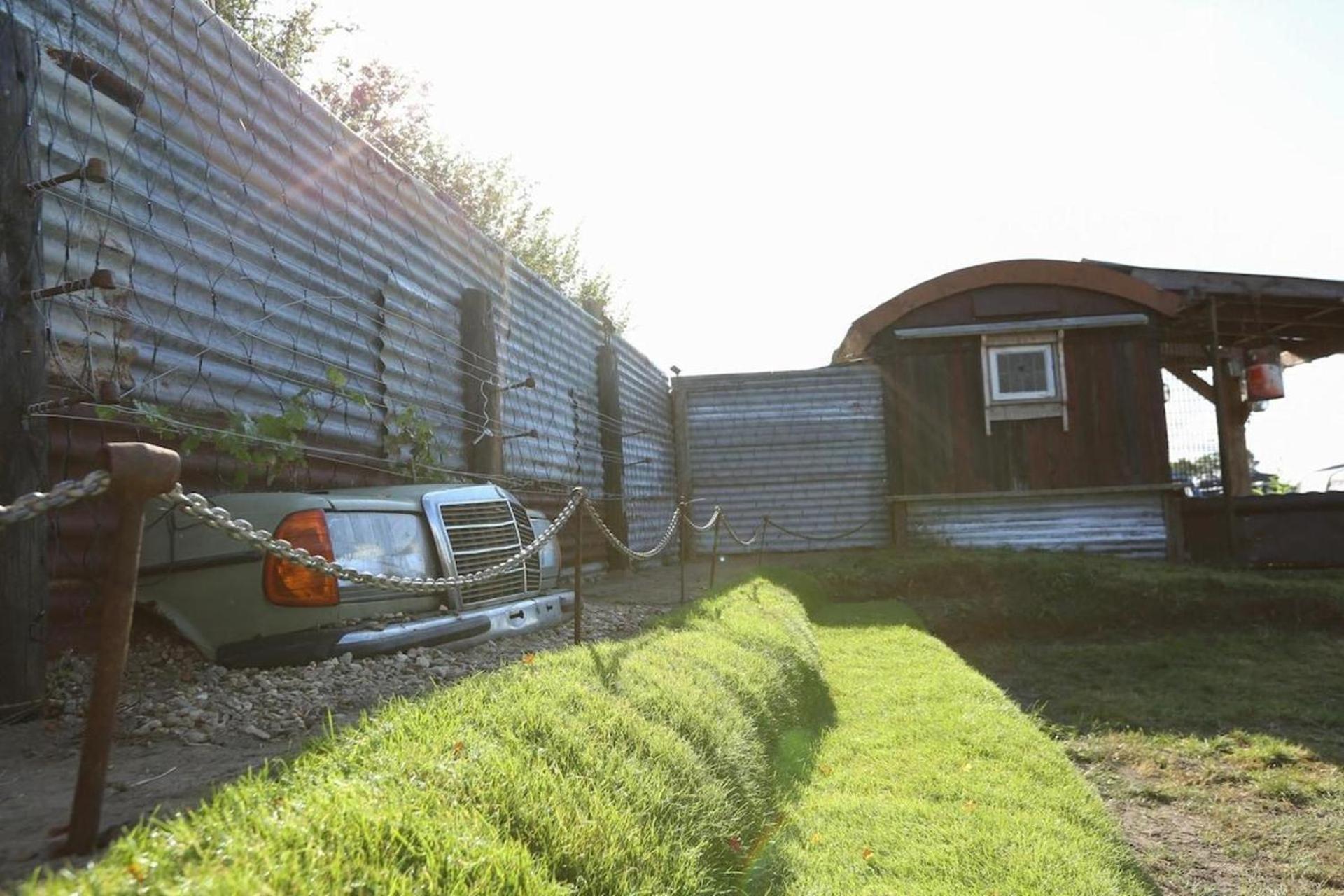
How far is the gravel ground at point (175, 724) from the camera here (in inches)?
80.8

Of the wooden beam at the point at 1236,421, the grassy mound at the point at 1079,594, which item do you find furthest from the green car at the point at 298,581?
the wooden beam at the point at 1236,421

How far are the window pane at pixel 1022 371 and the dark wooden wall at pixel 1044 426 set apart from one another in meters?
0.32

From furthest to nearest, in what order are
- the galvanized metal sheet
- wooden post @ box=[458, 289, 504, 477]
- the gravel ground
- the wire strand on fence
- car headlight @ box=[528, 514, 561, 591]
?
the wire strand on fence
the galvanized metal sheet
wooden post @ box=[458, 289, 504, 477]
car headlight @ box=[528, 514, 561, 591]
the gravel ground

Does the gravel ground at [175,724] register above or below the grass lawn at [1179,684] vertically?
above

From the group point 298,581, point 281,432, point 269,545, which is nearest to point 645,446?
point 281,432

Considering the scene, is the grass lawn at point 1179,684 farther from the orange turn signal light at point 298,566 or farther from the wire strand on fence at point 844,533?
the orange turn signal light at point 298,566

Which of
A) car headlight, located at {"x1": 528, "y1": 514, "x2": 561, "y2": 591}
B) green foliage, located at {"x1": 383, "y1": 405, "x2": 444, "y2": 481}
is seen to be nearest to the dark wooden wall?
car headlight, located at {"x1": 528, "y1": 514, "x2": 561, "y2": 591}

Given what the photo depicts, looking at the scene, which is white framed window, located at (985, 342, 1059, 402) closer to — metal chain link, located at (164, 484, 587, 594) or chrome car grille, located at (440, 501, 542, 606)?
chrome car grille, located at (440, 501, 542, 606)

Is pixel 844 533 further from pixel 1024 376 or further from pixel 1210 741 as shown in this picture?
pixel 1210 741

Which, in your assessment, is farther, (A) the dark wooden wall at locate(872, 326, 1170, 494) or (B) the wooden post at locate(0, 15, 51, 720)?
(A) the dark wooden wall at locate(872, 326, 1170, 494)

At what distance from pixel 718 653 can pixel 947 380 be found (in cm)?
941

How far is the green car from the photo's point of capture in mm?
3244

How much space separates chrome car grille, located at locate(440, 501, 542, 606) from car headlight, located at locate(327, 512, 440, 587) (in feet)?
0.50

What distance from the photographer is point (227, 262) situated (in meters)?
4.16
